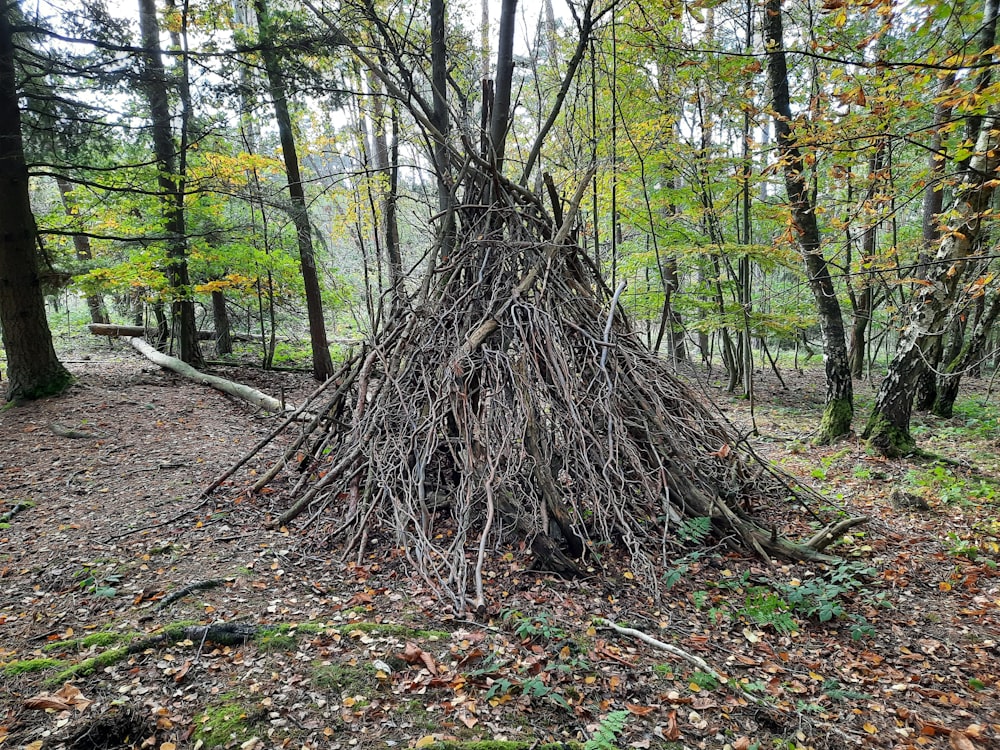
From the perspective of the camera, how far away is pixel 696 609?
11.1 feet

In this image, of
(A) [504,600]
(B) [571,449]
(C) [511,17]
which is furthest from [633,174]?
(A) [504,600]

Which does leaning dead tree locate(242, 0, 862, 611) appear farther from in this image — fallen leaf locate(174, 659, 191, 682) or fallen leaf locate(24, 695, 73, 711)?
fallen leaf locate(24, 695, 73, 711)

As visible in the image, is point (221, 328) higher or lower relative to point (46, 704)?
higher

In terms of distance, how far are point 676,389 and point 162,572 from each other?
4.16 meters

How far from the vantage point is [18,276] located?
6.57m

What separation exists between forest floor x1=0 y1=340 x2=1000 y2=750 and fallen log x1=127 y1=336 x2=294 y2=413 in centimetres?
283

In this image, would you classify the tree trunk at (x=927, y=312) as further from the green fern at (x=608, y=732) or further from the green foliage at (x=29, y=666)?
the green foliage at (x=29, y=666)

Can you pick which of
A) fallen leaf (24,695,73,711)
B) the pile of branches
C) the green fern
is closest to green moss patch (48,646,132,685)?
fallen leaf (24,695,73,711)

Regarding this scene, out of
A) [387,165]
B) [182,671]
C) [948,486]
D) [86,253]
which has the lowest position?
[948,486]

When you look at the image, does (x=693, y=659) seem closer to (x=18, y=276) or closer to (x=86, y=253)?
(x=18, y=276)

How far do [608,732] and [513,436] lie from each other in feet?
6.56

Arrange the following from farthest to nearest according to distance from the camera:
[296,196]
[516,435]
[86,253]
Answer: [86,253] → [296,196] → [516,435]

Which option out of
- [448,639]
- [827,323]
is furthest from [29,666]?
[827,323]

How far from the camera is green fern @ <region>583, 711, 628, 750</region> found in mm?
2191
